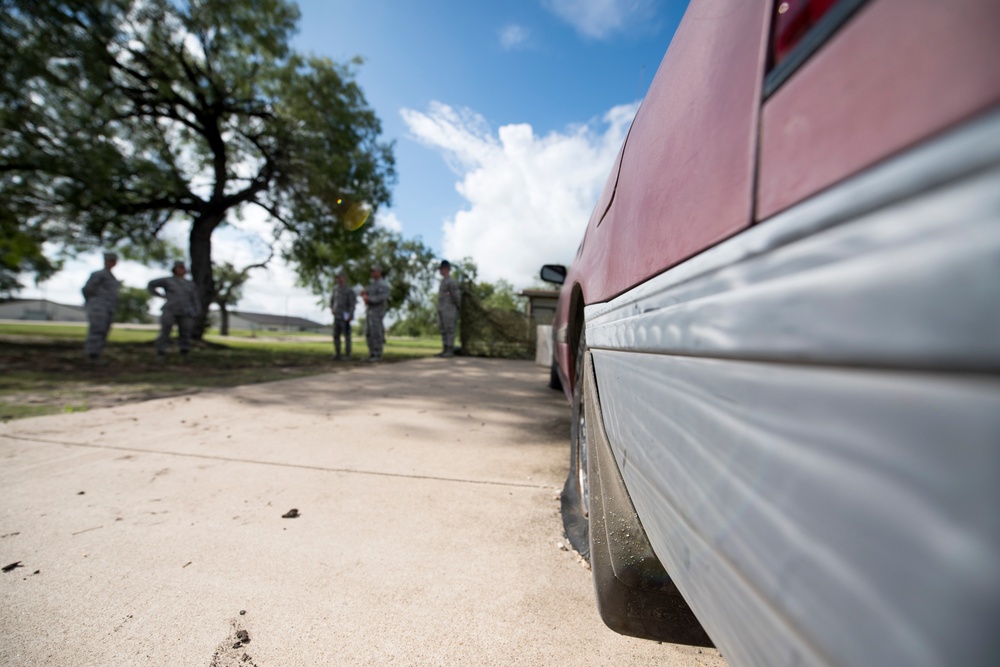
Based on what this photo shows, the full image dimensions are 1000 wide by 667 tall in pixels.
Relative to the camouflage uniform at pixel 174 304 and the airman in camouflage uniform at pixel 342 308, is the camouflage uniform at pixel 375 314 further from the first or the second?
the camouflage uniform at pixel 174 304

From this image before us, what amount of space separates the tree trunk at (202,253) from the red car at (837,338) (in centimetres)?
1670

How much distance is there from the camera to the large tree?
9.45 m

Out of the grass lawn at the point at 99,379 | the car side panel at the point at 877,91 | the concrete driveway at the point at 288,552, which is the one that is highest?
the car side panel at the point at 877,91

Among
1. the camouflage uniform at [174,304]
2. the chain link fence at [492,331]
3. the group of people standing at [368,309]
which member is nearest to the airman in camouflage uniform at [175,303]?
the camouflage uniform at [174,304]

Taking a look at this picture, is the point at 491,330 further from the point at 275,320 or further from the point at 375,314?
the point at 275,320

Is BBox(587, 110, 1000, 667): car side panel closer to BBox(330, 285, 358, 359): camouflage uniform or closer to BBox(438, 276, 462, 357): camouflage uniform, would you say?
BBox(330, 285, 358, 359): camouflage uniform

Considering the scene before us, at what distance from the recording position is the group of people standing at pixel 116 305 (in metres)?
6.93

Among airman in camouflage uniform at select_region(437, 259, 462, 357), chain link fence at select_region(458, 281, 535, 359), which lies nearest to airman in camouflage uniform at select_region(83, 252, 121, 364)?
airman in camouflage uniform at select_region(437, 259, 462, 357)

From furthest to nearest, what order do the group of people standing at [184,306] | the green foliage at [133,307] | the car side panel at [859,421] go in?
the green foliage at [133,307] < the group of people standing at [184,306] < the car side panel at [859,421]

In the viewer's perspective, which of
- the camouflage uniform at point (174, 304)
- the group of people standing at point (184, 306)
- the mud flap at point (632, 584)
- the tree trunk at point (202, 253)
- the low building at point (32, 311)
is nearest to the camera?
the mud flap at point (632, 584)

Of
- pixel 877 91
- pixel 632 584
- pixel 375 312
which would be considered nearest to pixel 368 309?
pixel 375 312

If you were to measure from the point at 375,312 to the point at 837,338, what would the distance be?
9.36 meters

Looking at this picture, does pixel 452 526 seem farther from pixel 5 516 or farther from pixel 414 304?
pixel 414 304

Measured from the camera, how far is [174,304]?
8094 mm
